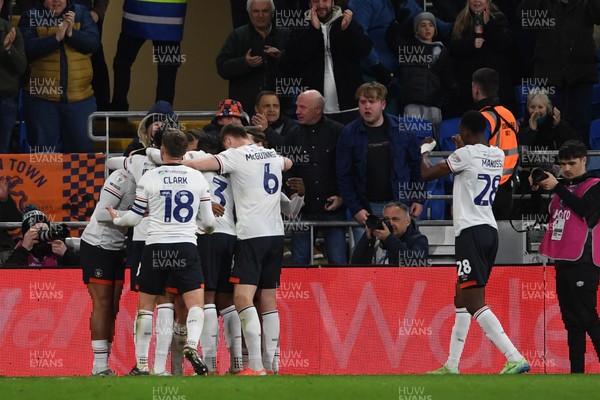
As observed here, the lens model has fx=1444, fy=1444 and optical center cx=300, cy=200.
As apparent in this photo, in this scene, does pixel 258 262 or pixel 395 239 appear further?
pixel 395 239

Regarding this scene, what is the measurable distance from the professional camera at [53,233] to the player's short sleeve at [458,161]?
400cm

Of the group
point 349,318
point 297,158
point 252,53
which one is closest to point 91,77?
point 252,53

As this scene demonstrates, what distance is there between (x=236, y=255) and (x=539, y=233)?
4.49 meters

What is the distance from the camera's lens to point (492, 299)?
14.3 metres

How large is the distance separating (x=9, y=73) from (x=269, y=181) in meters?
5.00

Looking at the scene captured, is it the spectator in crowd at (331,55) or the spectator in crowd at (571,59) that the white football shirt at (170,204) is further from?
the spectator in crowd at (571,59)

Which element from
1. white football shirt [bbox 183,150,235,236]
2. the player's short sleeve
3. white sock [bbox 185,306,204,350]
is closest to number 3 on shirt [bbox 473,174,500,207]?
the player's short sleeve

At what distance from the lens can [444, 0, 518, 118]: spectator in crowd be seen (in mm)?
16609

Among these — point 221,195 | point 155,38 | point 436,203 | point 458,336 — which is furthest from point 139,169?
point 155,38

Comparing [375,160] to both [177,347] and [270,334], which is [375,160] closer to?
[270,334]

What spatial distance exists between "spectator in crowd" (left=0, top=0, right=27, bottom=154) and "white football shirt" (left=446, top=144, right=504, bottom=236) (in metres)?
5.91

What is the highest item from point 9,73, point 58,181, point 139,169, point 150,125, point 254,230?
point 9,73

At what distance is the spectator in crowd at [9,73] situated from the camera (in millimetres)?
16219

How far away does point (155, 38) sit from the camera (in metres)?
17.4
